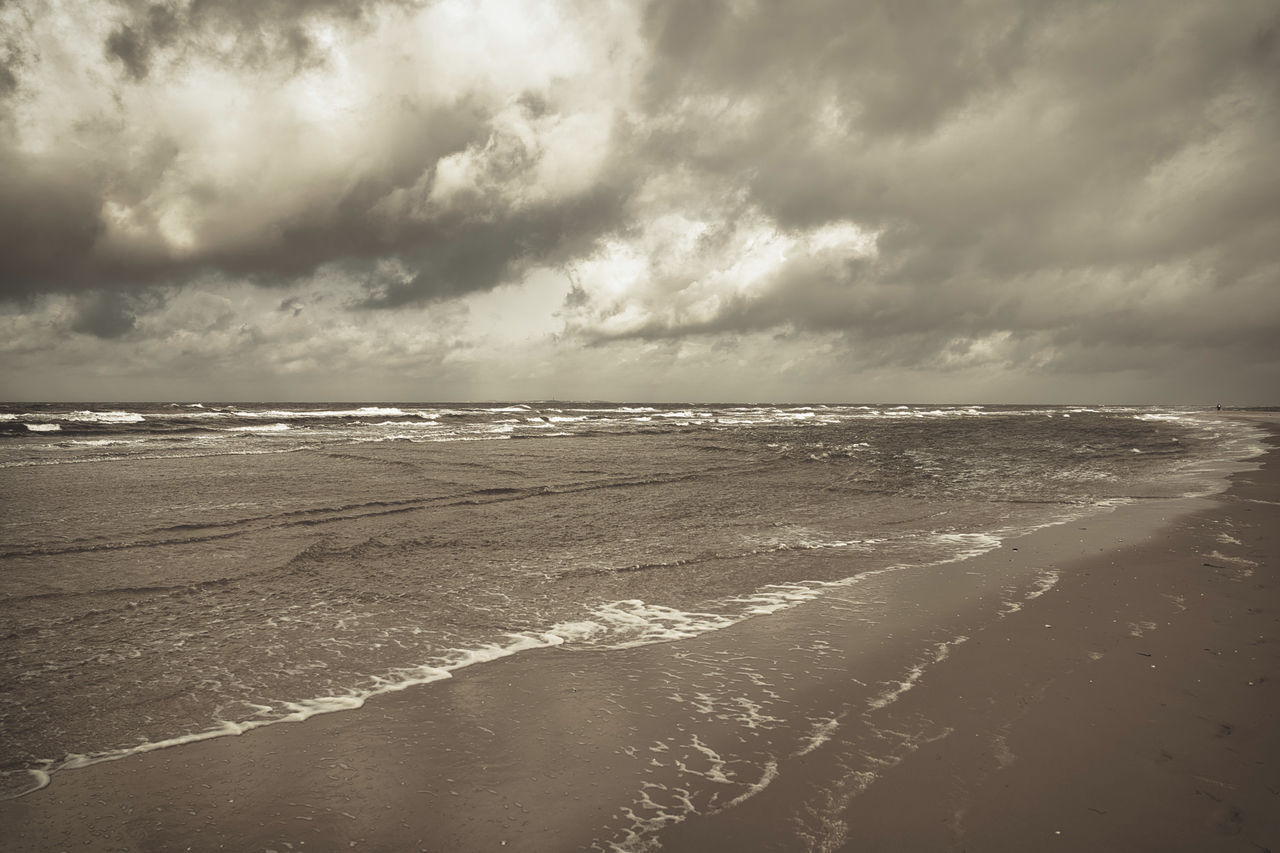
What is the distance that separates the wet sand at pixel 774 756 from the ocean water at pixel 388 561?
0.35 m

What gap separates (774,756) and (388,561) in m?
6.86

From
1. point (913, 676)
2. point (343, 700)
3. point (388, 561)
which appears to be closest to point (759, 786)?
point (913, 676)

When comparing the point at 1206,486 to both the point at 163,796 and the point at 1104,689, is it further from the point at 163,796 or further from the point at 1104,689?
the point at 163,796

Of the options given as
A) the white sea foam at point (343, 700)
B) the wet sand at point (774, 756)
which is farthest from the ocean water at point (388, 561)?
the wet sand at point (774, 756)

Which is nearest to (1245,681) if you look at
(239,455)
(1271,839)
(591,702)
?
(1271,839)

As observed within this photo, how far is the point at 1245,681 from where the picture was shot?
199 inches

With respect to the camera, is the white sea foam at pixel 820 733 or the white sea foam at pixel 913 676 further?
the white sea foam at pixel 913 676

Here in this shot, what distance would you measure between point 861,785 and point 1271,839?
213 centimetres

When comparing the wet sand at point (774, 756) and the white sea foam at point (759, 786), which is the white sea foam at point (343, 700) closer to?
the wet sand at point (774, 756)

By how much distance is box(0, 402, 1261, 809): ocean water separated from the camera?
16.5 ft

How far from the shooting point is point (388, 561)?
8.99 m

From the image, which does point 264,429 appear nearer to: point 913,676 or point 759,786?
point 913,676

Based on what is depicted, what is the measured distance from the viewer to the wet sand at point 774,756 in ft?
11.0

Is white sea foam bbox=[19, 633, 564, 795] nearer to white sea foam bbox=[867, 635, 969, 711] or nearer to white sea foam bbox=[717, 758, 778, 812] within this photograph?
white sea foam bbox=[717, 758, 778, 812]
